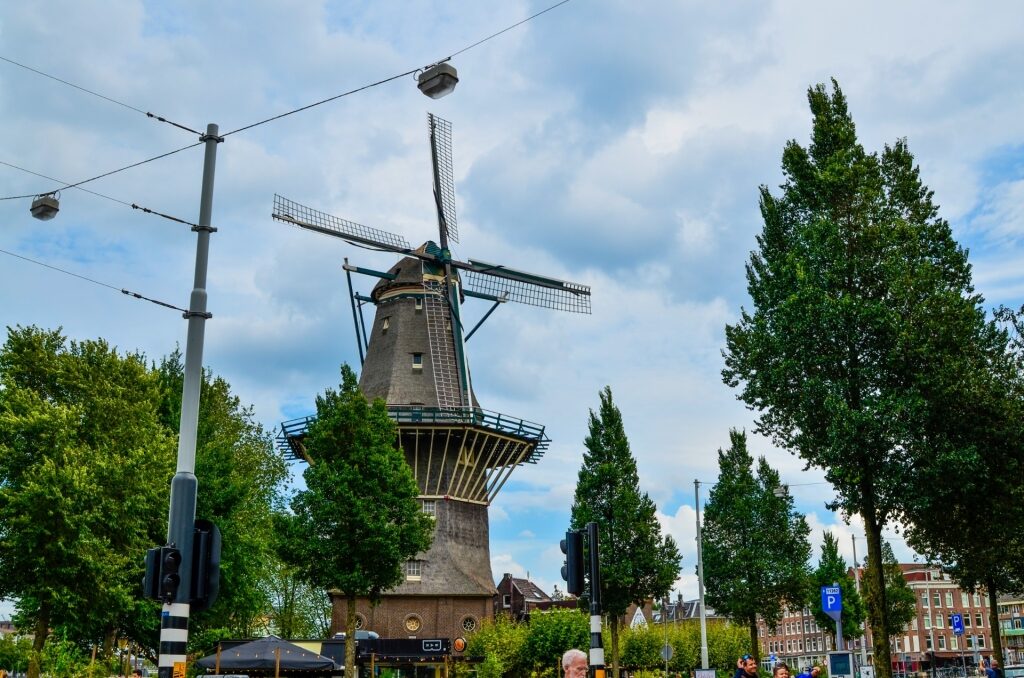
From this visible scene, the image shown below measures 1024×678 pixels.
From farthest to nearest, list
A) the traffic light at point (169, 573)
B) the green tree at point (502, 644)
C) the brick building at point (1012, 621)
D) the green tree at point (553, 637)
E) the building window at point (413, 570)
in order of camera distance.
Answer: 1. the brick building at point (1012, 621)
2. the green tree at point (553, 637)
3. the building window at point (413, 570)
4. the green tree at point (502, 644)
5. the traffic light at point (169, 573)

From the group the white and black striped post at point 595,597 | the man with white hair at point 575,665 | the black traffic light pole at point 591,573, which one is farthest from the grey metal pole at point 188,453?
Answer: the white and black striped post at point 595,597

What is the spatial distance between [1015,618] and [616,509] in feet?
373

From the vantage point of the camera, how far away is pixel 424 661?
47312 mm

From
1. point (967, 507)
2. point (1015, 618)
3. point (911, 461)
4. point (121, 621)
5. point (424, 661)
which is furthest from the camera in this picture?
point (1015, 618)

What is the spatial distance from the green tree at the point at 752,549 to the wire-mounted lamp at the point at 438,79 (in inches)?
1426

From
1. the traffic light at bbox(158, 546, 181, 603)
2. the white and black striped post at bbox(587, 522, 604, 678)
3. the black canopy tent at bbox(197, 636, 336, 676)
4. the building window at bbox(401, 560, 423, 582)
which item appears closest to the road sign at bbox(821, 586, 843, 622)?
the white and black striped post at bbox(587, 522, 604, 678)

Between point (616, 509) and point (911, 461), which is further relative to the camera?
point (616, 509)

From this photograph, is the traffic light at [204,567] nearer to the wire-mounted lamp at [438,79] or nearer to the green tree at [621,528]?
the wire-mounted lamp at [438,79]

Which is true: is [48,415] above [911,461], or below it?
above

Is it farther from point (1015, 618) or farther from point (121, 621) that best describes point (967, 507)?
point (1015, 618)

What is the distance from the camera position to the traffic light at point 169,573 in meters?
12.1

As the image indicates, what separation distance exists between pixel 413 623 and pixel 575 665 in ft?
136

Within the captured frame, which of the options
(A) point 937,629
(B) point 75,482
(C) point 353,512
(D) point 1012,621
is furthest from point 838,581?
(D) point 1012,621

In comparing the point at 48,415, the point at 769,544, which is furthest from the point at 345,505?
the point at 769,544
